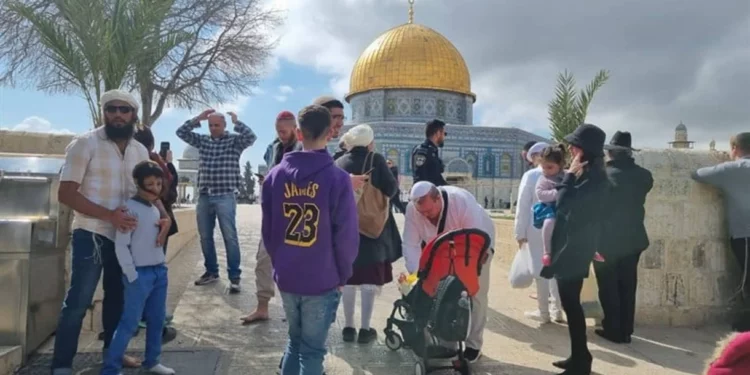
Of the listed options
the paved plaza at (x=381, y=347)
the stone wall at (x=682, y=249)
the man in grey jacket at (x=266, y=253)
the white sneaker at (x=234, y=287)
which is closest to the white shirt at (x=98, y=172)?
the paved plaza at (x=381, y=347)

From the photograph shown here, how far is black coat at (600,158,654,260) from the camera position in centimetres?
459

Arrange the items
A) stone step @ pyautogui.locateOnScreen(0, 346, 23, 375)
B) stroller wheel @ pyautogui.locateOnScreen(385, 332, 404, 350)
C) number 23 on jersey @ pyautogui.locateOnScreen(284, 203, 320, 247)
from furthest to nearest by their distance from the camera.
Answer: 1. stroller wheel @ pyautogui.locateOnScreen(385, 332, 404, 350)
2. stone step @ pyautogui.locateOnScreen(0, 346, 23, 375)
3. number 23 on jersey @ pyautogui.locateOnScreen(284, 203, 320, 247)

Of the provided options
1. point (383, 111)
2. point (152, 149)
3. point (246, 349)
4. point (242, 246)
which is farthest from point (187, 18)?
point (383, 111)

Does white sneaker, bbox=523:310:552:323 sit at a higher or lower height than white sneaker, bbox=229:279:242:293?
lower

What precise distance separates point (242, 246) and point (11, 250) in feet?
23.5

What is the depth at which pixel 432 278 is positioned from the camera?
3.44 meters

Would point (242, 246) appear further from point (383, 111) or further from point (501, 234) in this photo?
point (383, 111)

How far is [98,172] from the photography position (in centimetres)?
337

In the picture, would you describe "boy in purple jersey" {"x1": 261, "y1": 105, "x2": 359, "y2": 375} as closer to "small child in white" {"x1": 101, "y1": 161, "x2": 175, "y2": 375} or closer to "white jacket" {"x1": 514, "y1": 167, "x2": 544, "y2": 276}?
"small child in white" {"x1": 101, "y1": 161, "x2": 175, "y2": 375}

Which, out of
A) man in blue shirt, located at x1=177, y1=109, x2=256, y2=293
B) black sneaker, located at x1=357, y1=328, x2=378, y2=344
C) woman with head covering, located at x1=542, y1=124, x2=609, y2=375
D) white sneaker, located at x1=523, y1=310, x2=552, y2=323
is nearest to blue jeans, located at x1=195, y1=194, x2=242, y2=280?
man in blue shirt, located at x1=177, y1=109, x2=256, y2=293

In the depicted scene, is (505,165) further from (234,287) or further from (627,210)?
(627,210)

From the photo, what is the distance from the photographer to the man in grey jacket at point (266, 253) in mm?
4566

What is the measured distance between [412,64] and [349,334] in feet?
121

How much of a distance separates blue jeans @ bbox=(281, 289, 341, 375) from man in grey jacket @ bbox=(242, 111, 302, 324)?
194 centimetres
